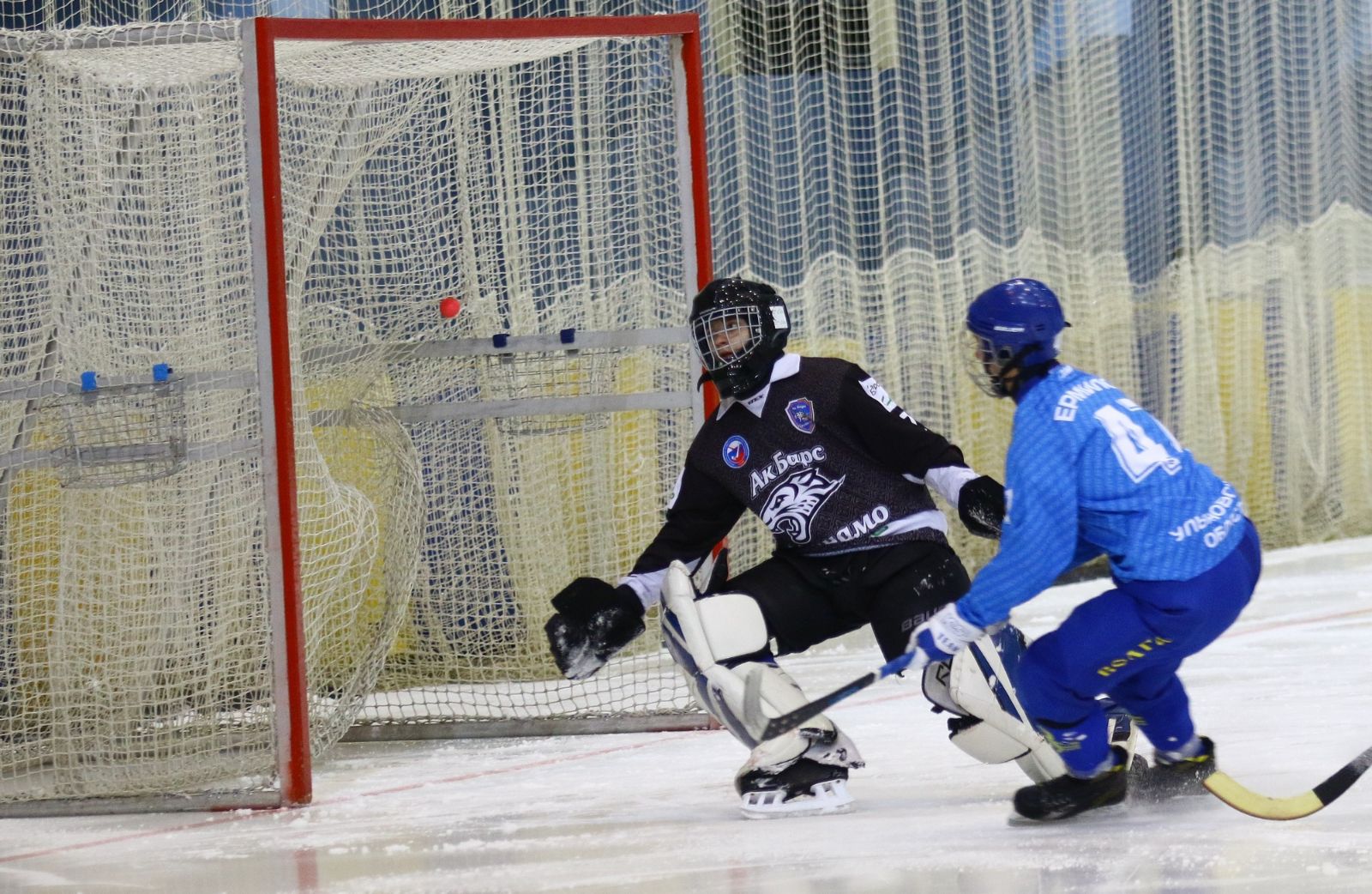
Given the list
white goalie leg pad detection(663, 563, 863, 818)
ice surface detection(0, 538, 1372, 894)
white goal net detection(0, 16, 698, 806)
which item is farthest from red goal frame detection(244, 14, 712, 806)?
white goalie leg pad detection(663, 563, 863, 818)

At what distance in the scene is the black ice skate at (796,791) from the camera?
8.77 feet

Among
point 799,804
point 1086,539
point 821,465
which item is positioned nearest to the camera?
point 1086,539

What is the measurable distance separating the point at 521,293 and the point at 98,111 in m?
1.50

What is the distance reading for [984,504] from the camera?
2621 millimetres

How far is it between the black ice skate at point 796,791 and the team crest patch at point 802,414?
1.91ft

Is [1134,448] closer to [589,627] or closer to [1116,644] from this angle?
[1116,644]

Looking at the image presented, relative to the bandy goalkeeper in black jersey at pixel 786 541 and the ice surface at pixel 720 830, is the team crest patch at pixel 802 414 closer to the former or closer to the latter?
the bandy goalkeeper in black jersey at pixel 786 541

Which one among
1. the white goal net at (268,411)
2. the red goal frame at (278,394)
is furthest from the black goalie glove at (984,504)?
the red goal frame at (278,394)

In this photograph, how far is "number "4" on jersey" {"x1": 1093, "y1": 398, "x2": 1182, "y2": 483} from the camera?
2.29 meters

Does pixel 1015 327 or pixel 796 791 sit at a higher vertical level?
pixel 1015 327

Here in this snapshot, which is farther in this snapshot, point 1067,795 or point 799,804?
point 799,804

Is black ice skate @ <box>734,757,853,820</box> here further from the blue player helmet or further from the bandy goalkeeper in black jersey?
the blue player helmet

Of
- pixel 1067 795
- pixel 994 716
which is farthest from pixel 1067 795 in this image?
pixel 994 716

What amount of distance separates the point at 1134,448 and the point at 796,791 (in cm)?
84
